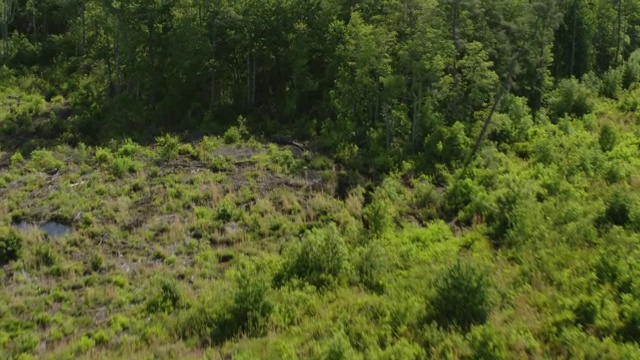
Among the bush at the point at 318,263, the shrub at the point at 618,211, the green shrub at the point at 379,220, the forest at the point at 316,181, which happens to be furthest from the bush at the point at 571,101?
the bush at the point at 318,263

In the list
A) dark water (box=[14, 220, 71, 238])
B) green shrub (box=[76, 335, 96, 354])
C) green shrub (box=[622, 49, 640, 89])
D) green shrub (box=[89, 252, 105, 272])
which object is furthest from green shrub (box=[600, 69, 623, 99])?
green shrub (box=[76, 335, 96, 354])

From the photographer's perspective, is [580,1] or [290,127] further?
[580,1]

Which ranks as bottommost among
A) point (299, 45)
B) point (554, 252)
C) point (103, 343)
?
point (103, 343)

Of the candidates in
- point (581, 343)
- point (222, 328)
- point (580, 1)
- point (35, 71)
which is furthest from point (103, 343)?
point (580, 1)

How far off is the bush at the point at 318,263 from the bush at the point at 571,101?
2725 cm

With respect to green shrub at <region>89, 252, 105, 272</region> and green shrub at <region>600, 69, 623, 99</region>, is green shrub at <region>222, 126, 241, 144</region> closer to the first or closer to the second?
green shrub at <region>89, 252, 105, 272</region>

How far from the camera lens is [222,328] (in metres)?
14.1

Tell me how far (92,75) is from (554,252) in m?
38.6

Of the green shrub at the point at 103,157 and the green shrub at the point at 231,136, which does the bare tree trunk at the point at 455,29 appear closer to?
the green shrub at the point at 231,136

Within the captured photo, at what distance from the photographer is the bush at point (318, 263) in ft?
53.1

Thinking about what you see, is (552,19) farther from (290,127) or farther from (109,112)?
(109,112)

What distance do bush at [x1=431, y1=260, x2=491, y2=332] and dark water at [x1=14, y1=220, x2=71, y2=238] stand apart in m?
16.1

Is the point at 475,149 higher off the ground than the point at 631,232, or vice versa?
the point at 631,232

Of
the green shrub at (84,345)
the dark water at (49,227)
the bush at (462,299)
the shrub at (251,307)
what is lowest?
the dark water at (49,227)
